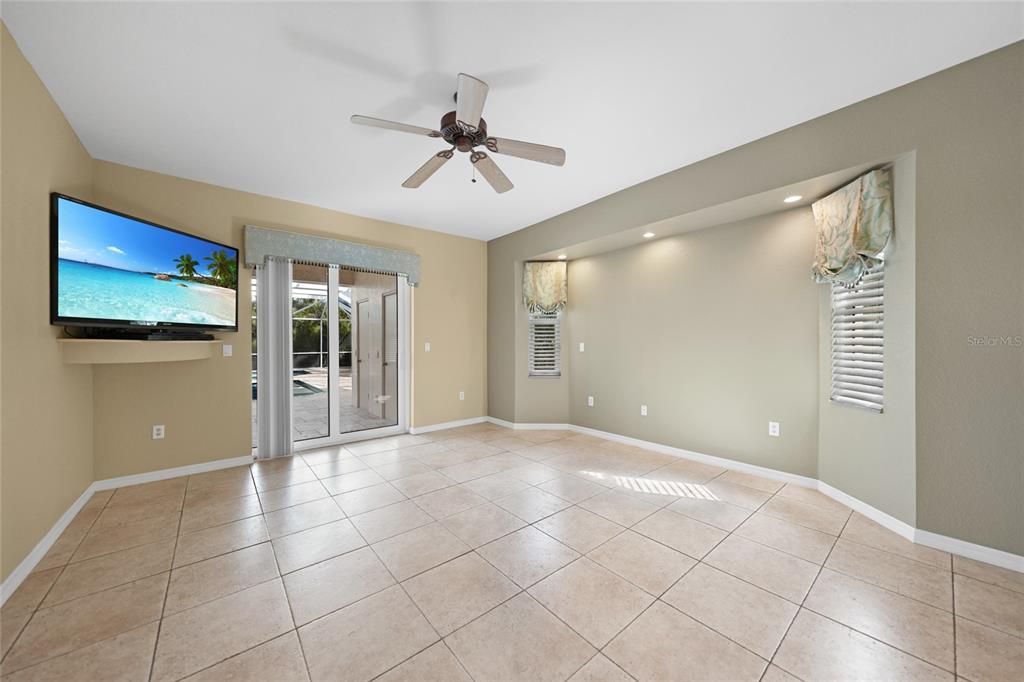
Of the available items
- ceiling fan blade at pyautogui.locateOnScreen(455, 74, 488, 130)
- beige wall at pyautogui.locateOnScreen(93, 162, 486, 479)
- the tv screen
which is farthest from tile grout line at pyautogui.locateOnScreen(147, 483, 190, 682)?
ceiling fan blade at pyautogui.locateOnScreen(455, 74, 488, 130)

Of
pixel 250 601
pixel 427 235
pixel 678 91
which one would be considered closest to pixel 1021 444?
pixel 678 91

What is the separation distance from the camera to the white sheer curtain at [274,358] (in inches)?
159

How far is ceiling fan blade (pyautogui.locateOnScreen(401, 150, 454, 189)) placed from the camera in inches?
100

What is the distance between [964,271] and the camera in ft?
7.25

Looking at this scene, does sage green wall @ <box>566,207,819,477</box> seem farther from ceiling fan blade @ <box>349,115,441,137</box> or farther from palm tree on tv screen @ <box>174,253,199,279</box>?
palm tree on tv screen @ <box>174,253,199,279</box>

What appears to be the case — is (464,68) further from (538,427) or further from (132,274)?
(538,427)

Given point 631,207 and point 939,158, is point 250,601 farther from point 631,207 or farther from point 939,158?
point 939,158

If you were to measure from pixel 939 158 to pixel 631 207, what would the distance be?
2107mm

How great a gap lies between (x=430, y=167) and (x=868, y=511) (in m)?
3.90

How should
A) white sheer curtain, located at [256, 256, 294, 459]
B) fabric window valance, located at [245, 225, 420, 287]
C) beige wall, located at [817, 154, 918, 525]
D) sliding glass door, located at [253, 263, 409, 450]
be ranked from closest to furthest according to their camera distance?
beige wall, located at [817, 154, 918, 525], fabric window valance, located at [245, 225, 420, 287], white sheer curtain, located at [256, 256, 294, 459], sliding glass door, located at [253, 263, 409, 450]

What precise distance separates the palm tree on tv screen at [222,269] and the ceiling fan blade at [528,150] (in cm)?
288

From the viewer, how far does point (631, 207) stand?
153 inches

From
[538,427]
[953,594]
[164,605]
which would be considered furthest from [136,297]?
[953,594]

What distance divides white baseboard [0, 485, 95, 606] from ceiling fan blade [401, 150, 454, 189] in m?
3.08
